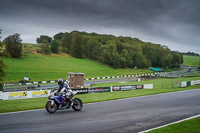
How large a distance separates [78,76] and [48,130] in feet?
68.3

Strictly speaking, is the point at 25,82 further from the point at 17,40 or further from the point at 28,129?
the point at 28,129

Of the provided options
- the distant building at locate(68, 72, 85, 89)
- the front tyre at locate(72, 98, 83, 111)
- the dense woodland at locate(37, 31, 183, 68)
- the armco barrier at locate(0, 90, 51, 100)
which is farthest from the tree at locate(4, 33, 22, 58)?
the front tyre at locate(72, 98, 83, 111)

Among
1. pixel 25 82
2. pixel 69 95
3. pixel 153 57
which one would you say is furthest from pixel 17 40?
pixel 153 57

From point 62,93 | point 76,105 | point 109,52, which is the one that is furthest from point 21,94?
point 109,52

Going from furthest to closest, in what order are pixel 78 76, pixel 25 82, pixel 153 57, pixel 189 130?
pixel 153 57 < pixel 25 82 < pixel 78 76 < pixel 189 130

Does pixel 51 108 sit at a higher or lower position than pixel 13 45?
lower

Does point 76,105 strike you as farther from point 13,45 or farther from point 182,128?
point 13,45

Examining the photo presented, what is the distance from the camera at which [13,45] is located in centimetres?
5850

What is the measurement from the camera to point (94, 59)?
307 feet

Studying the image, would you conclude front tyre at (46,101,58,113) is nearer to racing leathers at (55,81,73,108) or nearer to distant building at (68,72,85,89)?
racing leathers at (55,81,73,108)

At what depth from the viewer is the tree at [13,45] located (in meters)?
57.6

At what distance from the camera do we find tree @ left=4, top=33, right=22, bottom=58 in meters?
57.6

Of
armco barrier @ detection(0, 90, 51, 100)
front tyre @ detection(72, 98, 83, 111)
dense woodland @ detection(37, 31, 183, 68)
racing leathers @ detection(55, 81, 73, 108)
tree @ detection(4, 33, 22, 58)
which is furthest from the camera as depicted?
dense woodland @ detection(37, 31, 183, 68)

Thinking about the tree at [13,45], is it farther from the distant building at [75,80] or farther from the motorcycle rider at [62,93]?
the motorcycle rider at [62,93]
